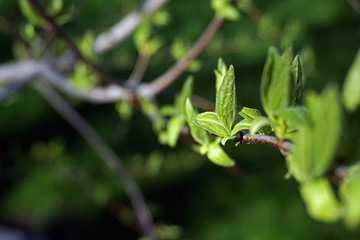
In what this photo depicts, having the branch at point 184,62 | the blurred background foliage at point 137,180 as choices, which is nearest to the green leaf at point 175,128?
the branch at point 184,62

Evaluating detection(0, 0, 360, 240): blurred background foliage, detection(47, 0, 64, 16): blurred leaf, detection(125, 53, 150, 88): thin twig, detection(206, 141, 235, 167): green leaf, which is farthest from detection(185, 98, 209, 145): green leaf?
detection(0, 0, 360, 240): blurred background foliage

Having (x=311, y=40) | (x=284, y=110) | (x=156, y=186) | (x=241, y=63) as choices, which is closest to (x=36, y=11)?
(x=284, y=110)

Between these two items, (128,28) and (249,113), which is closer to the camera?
(249,113)

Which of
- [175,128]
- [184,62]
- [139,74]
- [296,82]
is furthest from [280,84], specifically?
[139,74]

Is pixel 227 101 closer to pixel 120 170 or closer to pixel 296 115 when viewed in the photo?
pixel 296 115

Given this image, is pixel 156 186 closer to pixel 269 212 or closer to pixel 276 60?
pixel 269 212

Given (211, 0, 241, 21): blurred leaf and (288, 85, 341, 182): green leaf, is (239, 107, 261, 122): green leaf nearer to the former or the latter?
(288, 85, 341, 182): green leaf
